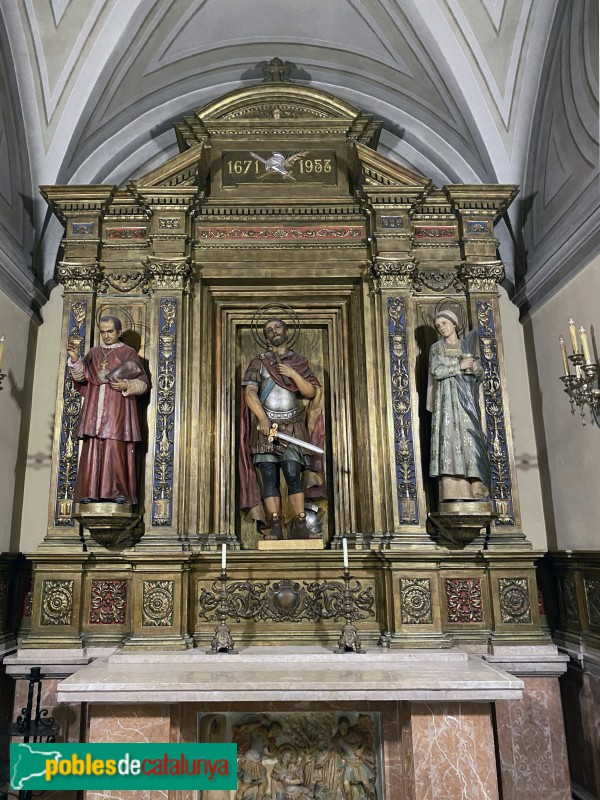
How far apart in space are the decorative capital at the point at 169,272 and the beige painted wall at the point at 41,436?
4.77ft

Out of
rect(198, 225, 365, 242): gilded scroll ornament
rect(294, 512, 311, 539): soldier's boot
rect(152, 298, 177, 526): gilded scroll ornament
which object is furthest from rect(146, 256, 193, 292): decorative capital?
rect(294, 512, 311, 539): soldier's boot

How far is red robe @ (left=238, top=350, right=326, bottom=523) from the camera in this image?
6.27m

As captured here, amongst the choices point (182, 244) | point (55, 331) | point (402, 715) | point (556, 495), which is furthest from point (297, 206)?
point (402, 715)

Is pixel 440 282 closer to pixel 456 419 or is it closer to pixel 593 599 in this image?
pixel 456 419

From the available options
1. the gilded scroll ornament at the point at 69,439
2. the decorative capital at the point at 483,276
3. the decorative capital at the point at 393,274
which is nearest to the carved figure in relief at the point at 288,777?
the gilded scroll ornament at the point at 69,439

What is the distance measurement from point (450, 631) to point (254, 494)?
206 cm

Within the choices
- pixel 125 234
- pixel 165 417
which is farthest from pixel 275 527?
pixel 125 234

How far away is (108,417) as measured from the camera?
5.76m

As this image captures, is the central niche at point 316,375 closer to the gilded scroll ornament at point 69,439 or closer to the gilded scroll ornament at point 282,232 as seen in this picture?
the gilded scroll ornament at point 282,232

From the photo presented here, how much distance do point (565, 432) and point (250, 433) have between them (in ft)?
9.46

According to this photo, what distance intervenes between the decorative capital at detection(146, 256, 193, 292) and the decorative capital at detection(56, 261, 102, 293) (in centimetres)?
56

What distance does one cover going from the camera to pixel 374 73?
24.3 feet

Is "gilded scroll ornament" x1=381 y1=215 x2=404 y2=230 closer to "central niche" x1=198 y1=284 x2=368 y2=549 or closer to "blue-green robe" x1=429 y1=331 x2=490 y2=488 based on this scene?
"central niche" x1=198 y1=284 x2=368 y2=549

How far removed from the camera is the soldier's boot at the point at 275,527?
6.09 m
